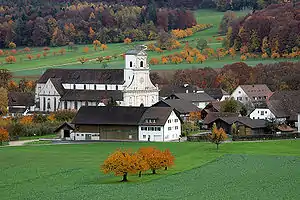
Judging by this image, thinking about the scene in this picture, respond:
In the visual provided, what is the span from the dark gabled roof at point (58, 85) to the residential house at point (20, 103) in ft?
9.66

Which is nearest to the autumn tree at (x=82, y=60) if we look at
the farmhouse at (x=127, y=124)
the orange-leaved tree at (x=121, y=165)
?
the farmhouse at (x=127, y=124)

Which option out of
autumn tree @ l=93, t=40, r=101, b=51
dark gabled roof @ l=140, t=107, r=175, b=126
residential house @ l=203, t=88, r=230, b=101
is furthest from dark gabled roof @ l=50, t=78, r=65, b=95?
autumn tree @ l=93, t=40, r=101, b=51

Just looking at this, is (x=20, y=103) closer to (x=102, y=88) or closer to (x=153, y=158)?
(x=102, y=88)

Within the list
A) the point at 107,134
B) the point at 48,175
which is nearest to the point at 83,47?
the point at 107,134

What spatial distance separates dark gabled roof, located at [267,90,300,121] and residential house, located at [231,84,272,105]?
556 inches

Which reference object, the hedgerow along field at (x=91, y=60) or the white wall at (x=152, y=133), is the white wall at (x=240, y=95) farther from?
the white wall at (x=152, y=133)

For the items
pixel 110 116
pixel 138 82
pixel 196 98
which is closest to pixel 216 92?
pixel 196 98

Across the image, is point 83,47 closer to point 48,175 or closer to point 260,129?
point 260,129

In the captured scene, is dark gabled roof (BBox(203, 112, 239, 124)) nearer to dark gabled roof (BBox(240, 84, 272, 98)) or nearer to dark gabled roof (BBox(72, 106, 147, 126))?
dark gabled roof (BBox(72, 106, 147, 126))

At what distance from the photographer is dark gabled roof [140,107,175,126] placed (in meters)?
77.4

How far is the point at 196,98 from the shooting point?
10144 centimetres

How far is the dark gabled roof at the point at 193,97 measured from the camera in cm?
9975

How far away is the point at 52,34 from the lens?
164625mm

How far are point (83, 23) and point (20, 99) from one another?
6592 cm
